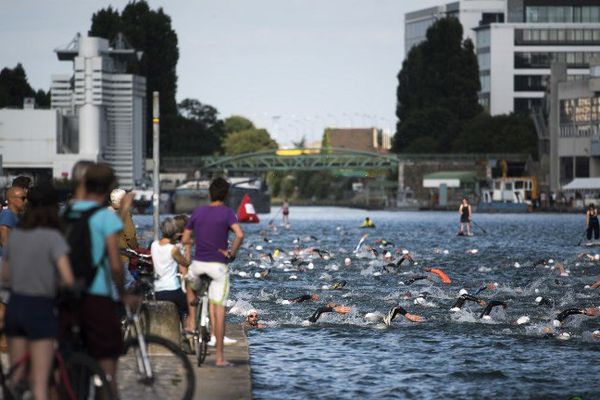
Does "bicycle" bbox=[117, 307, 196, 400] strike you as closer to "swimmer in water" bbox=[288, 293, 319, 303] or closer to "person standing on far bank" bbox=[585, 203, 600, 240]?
"swimmer in water" bbox=[288, 293, 319, 303]

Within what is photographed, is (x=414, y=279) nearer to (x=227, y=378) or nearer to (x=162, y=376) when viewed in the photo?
(x=227, y=378)

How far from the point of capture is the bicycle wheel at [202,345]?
16.8m

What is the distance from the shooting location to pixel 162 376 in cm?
1271

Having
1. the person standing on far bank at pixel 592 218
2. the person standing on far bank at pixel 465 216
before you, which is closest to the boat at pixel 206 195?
the person standing on far bank at pixel 465 216

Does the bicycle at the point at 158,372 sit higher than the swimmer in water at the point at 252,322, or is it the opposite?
the bicycle at the point at 158,372

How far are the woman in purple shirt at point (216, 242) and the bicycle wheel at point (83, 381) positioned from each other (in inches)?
188

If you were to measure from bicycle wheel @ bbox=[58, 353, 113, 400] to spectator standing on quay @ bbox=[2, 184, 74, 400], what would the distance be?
1.05 ft

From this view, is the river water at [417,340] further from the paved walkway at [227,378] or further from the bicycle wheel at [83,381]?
the bicycle wheel at [83,381]

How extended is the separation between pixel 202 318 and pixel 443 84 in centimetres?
16625

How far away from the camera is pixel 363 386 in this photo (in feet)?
59.9

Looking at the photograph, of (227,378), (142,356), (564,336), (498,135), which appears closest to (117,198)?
(227,378)

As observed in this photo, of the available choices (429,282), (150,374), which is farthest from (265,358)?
(429,282)

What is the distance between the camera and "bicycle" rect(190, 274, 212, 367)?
16.8 m

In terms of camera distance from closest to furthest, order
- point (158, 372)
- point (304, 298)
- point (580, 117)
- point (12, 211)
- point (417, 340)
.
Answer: point (158, 372), point (12, 211), point (417, 340), point (304, 298), point (580, 117)
